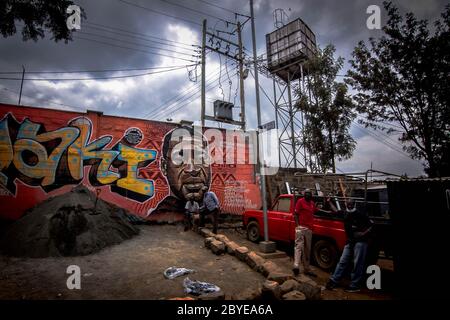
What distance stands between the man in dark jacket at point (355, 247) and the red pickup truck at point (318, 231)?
27.5 inches

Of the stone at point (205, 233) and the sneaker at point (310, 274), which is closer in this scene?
the sneaker at point (310, 274)

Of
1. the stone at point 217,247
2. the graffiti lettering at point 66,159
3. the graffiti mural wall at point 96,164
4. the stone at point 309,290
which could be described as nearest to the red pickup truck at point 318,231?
the stone at point 217,247

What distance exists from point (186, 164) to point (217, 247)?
5.77 meters

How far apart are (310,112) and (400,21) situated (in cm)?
548

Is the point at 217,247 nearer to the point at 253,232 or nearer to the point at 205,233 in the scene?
the point at 205,233

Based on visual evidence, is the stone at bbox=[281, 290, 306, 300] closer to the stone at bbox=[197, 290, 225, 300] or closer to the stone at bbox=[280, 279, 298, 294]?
the stone at bbox=[280, 279, 298, 294]

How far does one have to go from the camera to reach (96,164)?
9867mm

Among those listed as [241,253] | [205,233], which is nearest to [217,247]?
[241,253]

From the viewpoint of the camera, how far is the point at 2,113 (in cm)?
881

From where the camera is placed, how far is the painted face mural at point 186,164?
11242 mm

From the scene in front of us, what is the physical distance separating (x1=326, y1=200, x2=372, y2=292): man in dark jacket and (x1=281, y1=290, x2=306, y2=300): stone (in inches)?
62.3

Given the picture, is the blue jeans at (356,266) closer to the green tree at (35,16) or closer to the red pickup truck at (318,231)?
the red pickup truck at (318,231)
